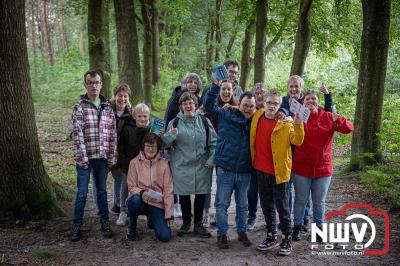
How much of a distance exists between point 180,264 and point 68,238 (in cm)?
172

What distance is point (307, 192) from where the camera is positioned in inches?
211

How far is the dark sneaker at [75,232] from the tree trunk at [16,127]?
82cm

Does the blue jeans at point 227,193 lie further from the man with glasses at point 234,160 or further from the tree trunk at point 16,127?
the tree trunk at point 16,127

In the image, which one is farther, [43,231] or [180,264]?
[43,231]

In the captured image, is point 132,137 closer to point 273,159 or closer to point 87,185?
point 87,185

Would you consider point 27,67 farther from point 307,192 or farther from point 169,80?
point 169,80

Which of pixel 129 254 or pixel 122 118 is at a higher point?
pixel 122 118

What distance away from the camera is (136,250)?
5.12m

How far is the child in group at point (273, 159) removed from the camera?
4.95 meters

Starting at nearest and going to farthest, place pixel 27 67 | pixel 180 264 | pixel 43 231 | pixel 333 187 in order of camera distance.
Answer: pixel 180 264 < pixel 43 231 < pixel 27 67 < pixel 333 187

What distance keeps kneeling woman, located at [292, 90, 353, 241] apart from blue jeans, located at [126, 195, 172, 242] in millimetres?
1834

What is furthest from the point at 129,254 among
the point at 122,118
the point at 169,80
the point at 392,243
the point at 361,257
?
the point at 169,80

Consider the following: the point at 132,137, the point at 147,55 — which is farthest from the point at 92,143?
the point at 147,55

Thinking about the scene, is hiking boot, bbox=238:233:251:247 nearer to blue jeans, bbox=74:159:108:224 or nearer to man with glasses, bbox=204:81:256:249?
man with glasses, bbox=204:81:256:249
